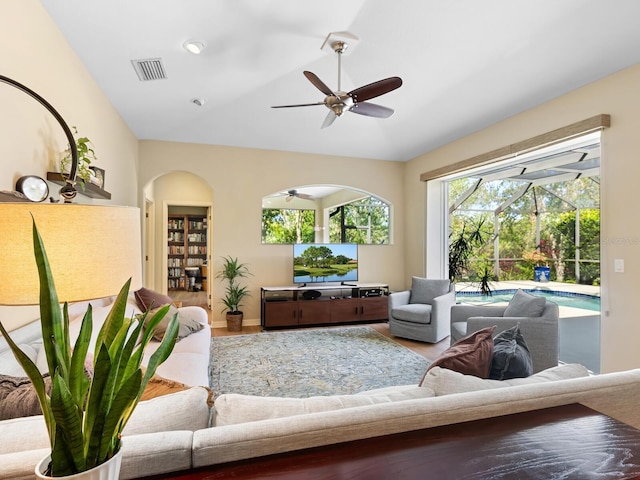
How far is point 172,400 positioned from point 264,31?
9.53 ft

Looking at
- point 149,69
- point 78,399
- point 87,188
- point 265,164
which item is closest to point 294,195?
point 265,164

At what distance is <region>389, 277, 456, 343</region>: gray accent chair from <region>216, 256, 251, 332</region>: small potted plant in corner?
7.04 ft

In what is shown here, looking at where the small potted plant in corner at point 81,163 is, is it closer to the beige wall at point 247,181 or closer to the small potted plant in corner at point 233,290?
the beige wall at point 247,181

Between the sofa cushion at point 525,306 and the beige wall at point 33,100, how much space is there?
3.62 m

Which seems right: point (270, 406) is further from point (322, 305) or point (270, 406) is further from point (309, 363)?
point (322, 305)

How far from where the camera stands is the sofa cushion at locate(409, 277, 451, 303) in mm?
4734

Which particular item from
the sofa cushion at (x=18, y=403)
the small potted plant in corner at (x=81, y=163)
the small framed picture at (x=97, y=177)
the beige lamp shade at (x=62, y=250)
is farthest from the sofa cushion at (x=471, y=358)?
the small framed picture at (x=97, y=177)

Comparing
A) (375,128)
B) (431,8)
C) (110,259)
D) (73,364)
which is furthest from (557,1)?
(73,364)

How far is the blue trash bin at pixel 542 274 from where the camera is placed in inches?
198

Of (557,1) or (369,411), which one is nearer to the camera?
(369,411)

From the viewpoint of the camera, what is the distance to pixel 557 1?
245 centimetres

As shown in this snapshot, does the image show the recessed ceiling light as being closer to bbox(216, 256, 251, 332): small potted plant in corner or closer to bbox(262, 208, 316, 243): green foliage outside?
bbox(262, 208, 316, 243): green foliage outside

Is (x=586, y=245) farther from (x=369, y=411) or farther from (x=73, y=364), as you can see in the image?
(x=73, y=364)

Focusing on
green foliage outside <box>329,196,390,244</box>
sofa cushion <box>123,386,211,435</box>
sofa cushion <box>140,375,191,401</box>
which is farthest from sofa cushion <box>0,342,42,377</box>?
green foliage outside <box>329,196,390,244</box>
